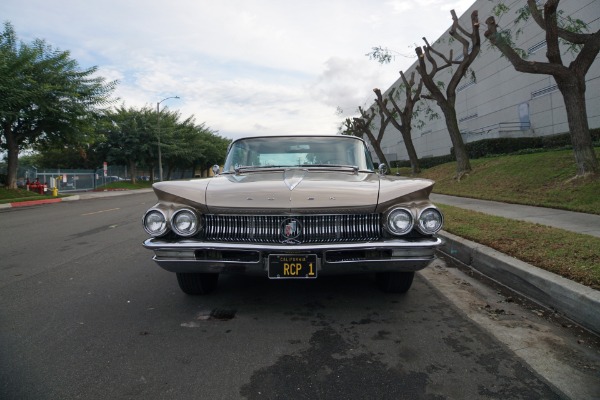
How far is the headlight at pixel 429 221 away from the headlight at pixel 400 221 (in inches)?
3.3

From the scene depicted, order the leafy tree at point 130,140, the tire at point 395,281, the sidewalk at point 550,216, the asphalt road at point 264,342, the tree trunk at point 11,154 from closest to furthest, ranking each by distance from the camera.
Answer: the asphalt road at point 264,342
the tire at point 395,281
the sidewalk at point 550,216
the tree trunk at point 11,154
the leafy tree at point 130,140

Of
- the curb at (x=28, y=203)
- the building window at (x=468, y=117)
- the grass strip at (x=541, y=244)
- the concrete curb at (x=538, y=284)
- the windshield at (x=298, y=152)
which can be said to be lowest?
the curb at (x=28, y=203)

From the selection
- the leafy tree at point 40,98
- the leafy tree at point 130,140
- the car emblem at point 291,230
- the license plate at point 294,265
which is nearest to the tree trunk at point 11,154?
the leafy tree at point 40,98

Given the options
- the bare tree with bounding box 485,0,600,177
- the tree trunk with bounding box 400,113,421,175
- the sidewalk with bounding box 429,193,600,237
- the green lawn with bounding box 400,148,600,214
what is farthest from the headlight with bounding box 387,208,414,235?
the tree trunk with bounding box 400,113,421,175

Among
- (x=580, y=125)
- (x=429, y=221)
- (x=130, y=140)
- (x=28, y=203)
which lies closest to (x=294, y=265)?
(x=429, y=221)

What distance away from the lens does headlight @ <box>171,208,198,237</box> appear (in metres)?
3.29

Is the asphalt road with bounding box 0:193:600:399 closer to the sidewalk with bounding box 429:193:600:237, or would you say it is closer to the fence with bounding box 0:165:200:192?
the sidewalk with bounding box 429:193:600:237

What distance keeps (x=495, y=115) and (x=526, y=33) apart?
206 inches

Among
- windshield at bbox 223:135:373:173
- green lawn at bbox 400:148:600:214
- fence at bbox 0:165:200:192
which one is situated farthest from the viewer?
fence at bbox 0:165:200:192

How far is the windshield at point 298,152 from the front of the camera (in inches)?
188

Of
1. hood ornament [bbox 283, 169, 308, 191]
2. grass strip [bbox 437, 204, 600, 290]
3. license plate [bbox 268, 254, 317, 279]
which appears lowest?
grass strip [bbox 437, 204, 600, 290]

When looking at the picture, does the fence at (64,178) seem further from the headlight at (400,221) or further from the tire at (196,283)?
the headlight at (400,221)

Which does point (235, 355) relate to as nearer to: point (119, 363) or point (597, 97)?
point (119, 363)

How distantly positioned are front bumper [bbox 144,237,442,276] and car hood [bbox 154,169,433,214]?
0.29m
